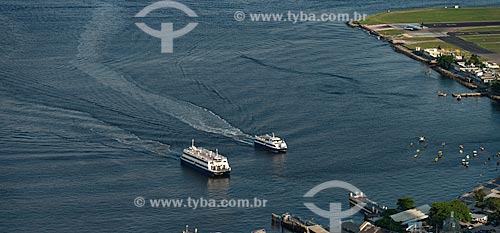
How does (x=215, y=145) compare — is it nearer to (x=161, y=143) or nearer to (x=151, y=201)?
(x=161, y=143)

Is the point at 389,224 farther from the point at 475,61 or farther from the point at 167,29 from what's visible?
the point at 167,29

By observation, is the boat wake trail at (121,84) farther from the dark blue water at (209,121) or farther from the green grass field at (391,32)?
the green grass field at (391,32)

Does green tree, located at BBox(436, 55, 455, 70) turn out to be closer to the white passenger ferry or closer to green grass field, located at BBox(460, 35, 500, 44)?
green grass field, located at BBox(460, 35, 500, 44)

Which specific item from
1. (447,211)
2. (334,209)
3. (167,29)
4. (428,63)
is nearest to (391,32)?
(428,63)

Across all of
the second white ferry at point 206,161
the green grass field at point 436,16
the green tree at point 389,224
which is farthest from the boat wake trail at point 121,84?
the green grass field at point 436,16

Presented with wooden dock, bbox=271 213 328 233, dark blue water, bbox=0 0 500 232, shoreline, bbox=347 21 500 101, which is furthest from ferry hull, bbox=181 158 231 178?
shoreline, bbox=347 21 500 101

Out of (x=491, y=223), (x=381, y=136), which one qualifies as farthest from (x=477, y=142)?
(x=491, y=223)

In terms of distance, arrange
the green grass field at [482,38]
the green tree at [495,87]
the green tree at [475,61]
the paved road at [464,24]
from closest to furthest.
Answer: the green tree at [495,87] < the green tree at [475,61] < the green grass field at [482,38] < the paved road at [464,24]
